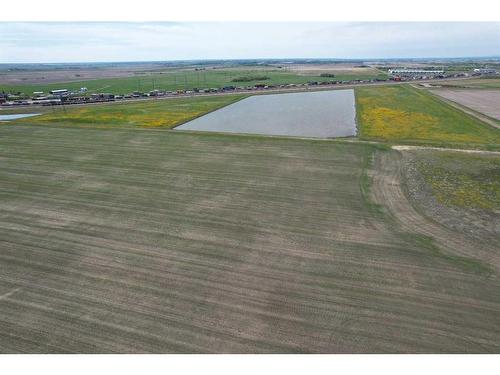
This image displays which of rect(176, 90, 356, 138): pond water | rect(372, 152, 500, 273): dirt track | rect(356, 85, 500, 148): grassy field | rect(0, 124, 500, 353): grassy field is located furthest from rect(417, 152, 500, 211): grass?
rect(176, 90, 356, 138): pond water

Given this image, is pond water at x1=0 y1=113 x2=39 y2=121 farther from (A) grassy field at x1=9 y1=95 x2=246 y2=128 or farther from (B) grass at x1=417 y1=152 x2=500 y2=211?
(B) grass at x1=417 y1=152 x2=500 y2=211

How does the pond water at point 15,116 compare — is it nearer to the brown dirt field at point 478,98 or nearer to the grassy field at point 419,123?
the grassy field at point 419,123

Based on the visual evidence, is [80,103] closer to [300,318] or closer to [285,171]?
[285,171]

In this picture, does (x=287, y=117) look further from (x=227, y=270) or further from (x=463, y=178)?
(x=227, y=270)

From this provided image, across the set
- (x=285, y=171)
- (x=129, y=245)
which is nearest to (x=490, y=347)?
(x=129, y=245)

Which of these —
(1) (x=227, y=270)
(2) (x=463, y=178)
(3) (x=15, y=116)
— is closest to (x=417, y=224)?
(2) (x=463, y=178)
